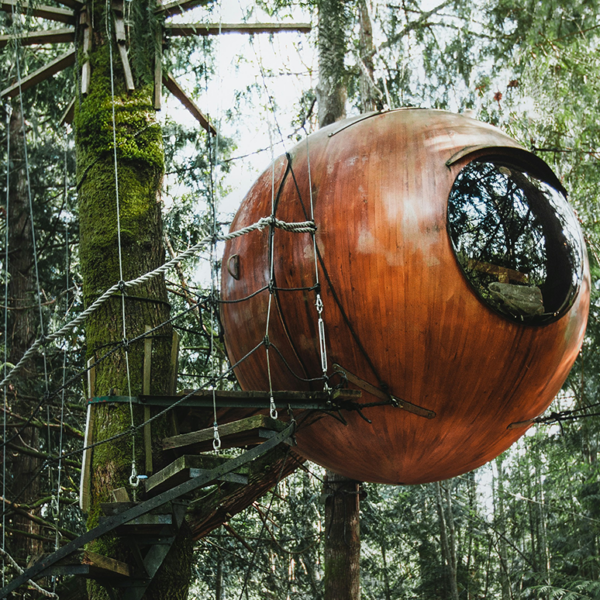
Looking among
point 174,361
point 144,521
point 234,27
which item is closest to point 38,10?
point 234,27

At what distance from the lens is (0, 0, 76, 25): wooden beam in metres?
5.63

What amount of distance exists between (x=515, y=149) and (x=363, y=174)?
1045mm

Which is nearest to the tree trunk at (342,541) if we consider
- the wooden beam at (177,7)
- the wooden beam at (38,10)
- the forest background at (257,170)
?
the forest background at (257,170)

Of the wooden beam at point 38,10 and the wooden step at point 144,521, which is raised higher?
the wooden beam at point 38,10

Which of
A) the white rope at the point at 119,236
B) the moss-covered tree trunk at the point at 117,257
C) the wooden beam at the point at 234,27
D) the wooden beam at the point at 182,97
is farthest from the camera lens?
the wooden beam at the point at 182,97

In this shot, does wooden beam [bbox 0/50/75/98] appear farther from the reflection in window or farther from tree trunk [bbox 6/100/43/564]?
the reflection in window

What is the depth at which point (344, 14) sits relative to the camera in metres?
6.25

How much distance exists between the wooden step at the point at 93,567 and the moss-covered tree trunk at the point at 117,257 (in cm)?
24

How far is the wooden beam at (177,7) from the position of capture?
6000mm

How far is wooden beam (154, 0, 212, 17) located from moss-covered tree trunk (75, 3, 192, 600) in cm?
48

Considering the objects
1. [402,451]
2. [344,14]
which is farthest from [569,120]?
[402,451]

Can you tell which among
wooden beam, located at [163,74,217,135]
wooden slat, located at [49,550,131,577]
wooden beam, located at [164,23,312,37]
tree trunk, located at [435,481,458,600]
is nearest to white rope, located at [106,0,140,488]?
wooden slat, located at [49,550,131,577]

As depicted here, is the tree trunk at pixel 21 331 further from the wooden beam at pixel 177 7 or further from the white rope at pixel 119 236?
the wooden beam at pixel 177 7

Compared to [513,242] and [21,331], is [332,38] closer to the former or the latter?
[513,242]
